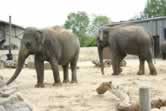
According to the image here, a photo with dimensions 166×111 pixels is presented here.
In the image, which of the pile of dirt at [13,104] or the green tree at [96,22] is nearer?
the pile of dirt at [13,104]

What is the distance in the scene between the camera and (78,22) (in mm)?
72000

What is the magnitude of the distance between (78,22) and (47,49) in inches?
2294

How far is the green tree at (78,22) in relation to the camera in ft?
231

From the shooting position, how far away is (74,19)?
238 feet

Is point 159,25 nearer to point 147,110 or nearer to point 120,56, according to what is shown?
point 120,56

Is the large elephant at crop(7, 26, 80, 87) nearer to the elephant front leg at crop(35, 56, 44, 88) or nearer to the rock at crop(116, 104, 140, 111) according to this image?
the elephant front leg at crop(35, 56, 44, 88)

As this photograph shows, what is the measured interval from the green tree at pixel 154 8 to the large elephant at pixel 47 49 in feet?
155

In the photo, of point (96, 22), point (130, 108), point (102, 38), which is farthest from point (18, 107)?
point (96, 22)

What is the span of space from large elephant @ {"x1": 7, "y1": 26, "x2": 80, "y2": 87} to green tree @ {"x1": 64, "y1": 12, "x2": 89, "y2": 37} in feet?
177

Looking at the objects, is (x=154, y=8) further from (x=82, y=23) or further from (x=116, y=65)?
(x=116, y=65)

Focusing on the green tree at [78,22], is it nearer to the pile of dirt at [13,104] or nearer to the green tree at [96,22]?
the green tree at [96,22]

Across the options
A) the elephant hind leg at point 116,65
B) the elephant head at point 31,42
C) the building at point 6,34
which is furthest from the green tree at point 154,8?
the elephant head at point 31,42

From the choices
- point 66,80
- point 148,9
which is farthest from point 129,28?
point 148,9

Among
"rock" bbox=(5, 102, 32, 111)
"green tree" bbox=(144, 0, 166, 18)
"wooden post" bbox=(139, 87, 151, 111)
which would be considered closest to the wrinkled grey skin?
"rock" bbox=(5, 102, 32, 111)
